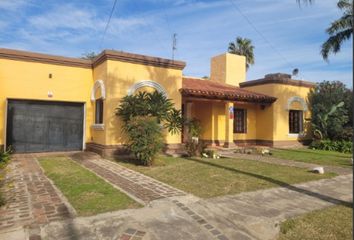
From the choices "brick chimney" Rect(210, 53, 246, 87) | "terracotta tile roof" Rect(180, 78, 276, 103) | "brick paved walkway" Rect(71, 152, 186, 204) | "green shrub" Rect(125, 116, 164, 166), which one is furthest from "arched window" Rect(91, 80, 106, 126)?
"brick chimney" Rect(210, 53, 246, 87)

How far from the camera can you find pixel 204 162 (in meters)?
11.6

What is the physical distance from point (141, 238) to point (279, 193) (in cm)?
399

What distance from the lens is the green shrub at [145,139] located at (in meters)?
10.2

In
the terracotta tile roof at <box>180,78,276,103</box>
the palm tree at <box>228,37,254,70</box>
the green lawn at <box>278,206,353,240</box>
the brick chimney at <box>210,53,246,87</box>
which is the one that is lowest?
the green lawn at <box>278,206,353,240</box>

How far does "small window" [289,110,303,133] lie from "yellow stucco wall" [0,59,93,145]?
13.2 m

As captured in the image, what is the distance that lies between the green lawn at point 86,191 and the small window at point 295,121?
14.8 metres

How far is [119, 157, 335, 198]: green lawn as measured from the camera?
7.34 meters

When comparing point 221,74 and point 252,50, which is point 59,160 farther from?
point 252,50

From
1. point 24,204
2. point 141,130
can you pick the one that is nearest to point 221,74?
point 141,130

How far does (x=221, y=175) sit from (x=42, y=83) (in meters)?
9.42

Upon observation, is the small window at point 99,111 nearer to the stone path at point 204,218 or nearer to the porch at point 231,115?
the porch at point 231,115

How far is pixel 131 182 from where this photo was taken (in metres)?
7.89

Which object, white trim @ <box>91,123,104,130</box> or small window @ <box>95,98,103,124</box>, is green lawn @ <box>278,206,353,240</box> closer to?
white trim @ <box>91,123,104,130</box>

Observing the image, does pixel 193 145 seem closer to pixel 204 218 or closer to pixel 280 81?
pixel 204 218
